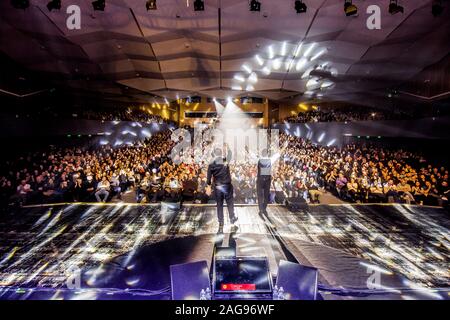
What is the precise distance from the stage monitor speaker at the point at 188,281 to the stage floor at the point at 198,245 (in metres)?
0.33

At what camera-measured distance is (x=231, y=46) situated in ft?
31.1

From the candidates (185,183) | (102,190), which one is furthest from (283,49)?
(102,190)

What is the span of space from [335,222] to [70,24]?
340 inches

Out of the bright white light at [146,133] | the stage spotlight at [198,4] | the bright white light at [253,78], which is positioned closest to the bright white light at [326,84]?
the bright white light at [253,78]

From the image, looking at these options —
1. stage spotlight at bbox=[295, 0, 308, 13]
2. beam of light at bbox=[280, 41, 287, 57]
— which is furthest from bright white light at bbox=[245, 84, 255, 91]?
stage spotlight at bbox=[295, 0, 308, 13]

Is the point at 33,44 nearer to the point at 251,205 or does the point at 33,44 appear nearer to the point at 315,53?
the point at 251,205

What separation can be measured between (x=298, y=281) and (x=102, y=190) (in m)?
6.55

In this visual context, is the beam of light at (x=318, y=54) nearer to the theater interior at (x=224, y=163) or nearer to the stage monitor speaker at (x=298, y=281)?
the theater interior at (x=224, y=163)

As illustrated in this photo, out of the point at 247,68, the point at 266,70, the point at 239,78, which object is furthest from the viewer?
the point at 239,78

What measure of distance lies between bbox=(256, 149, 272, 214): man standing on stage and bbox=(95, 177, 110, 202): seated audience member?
4656 mm

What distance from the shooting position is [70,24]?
7.40 meters

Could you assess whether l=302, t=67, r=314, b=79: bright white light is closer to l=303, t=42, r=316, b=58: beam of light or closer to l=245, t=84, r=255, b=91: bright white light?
l=303, t=42, r=316, b=58: beam of light

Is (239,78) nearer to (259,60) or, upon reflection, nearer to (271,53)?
(259,60)

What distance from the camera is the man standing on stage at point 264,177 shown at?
5.01 meters
